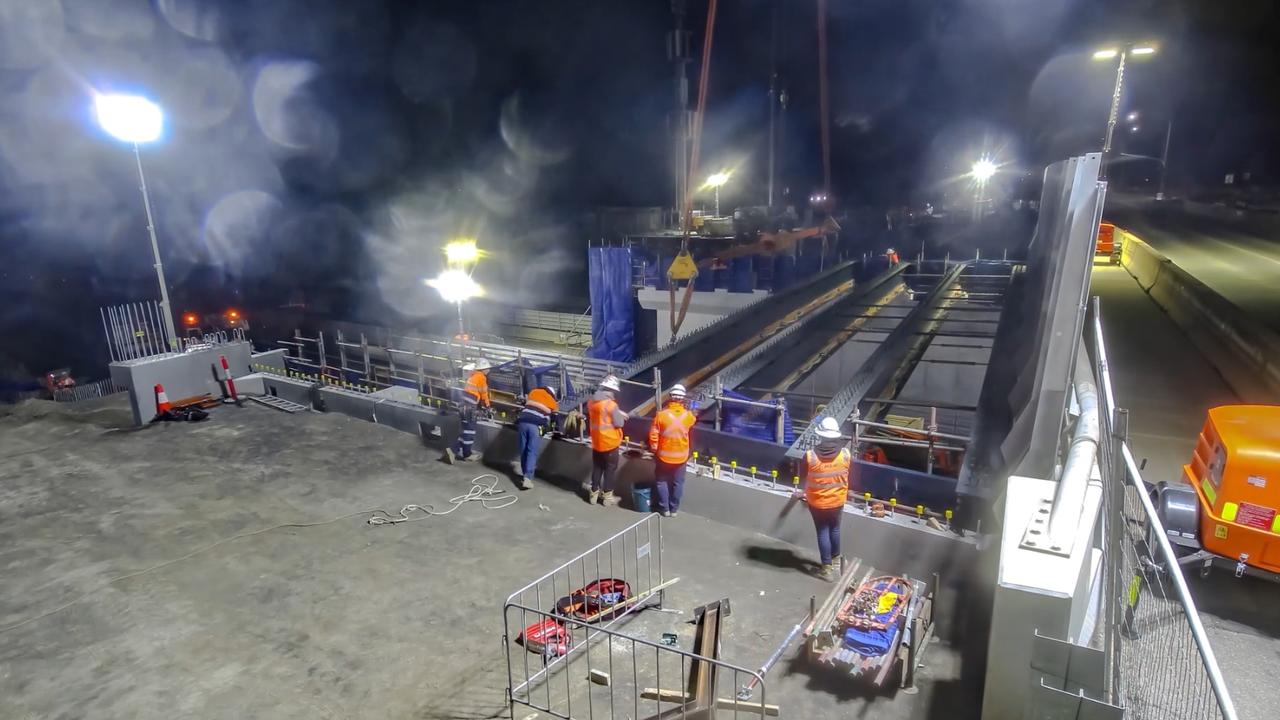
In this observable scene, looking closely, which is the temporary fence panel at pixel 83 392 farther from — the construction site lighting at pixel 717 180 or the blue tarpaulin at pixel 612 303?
the construction site lighting at pixel 717 180

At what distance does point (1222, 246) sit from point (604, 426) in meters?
32.4

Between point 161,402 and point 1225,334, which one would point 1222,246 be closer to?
point 1225,334

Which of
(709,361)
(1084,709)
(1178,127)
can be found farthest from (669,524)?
(1178,127)

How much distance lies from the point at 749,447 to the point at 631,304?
1507cm

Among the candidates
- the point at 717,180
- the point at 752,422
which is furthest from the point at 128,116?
the point at 717,180

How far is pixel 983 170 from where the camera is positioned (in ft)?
152

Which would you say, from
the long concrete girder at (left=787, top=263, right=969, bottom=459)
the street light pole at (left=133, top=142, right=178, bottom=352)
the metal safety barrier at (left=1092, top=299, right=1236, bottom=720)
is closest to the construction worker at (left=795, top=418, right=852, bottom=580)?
the long concrete girder at (left=787, top=263, right=969, bottom=459)

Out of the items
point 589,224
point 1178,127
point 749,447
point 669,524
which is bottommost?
point 669,524

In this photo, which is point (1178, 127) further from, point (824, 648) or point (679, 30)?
point (824, 648)

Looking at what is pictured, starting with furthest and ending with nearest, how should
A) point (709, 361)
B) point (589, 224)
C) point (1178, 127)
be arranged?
1. point (1178, 127)
2. point (589, 224)
3. point (709, 361)

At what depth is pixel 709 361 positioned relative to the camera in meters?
13.4

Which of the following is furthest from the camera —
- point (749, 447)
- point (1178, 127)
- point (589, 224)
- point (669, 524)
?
point (1178, 127)

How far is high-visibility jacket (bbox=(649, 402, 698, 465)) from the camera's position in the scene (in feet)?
25.0

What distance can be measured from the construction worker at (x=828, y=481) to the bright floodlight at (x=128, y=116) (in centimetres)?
1270
